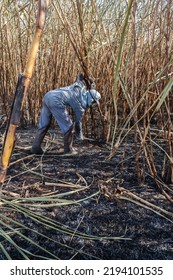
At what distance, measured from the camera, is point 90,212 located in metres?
1.19

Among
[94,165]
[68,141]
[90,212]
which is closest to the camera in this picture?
[90,212]

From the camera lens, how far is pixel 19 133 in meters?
2.25

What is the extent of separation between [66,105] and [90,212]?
24.0 inches

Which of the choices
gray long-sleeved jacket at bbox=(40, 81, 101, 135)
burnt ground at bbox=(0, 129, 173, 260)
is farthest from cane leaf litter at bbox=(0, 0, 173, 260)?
gray long-sleeved jacket at bbox=(40, 81, 101, 135)

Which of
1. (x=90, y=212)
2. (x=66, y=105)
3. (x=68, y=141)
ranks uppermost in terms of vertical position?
(x=66, y=105)

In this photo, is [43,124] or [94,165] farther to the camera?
[43,124]

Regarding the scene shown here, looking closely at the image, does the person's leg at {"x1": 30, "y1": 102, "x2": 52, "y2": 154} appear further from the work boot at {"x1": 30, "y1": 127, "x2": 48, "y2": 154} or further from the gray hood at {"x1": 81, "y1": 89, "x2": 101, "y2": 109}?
the gray hood at {"x1": 81, "y1": 89, "x2": 101, "y2": 109}

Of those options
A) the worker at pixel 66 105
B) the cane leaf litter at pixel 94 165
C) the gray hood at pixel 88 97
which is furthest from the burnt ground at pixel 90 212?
the gray hood at pixel 88 97

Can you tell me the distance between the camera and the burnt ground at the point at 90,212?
39.8 inches

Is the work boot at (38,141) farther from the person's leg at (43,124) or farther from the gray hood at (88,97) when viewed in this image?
the gray hood at (88,97)

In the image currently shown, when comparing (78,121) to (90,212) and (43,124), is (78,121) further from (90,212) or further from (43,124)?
(90,212)

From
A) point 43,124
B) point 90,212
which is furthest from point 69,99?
point 90,212

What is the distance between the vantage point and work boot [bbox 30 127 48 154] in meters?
1.72

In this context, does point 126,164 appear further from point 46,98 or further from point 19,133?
point 19,133
